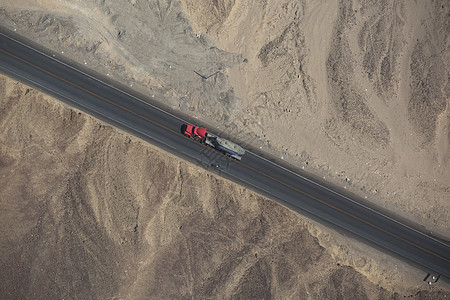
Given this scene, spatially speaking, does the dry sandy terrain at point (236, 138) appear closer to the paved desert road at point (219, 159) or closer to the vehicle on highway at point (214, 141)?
the paved desert road at point (219, 159)

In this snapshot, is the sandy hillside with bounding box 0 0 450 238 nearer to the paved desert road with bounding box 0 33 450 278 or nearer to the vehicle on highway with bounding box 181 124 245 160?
the paved desert road with bounding box 0 33 450 278

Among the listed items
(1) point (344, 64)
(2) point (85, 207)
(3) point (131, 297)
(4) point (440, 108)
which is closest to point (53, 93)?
(2) point (85, 207)

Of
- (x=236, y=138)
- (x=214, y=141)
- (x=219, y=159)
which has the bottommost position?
(x=219, y=159)

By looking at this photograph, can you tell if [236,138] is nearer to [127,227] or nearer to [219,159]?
[219,159]

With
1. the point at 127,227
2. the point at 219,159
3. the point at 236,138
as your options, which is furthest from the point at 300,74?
the point at 127,227

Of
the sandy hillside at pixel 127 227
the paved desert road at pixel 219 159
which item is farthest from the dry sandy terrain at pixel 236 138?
the paved desert road at pixel 219 159

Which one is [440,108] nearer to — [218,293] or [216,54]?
[216,54]

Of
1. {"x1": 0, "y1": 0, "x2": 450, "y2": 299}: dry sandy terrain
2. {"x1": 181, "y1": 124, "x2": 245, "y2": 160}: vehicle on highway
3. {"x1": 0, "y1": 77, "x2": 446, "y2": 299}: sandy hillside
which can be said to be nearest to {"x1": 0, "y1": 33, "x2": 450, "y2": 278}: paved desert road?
{"x1": 181, "y1": 124, "x2": 245, "y2": 160}: vehicle on highway
